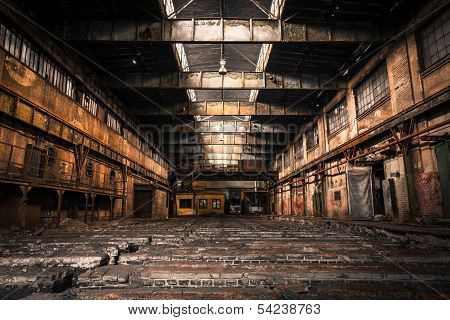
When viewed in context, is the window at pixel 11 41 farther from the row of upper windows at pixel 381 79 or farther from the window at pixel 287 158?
the window at pixel 287 158

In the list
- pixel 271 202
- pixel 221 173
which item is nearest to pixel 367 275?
pixel 221 173

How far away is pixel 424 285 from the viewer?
1883mm

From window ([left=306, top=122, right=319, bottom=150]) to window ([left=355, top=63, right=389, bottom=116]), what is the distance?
5.28m

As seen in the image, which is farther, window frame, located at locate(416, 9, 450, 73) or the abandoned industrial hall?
window frame, located at locate(416, 9, 450, 73)

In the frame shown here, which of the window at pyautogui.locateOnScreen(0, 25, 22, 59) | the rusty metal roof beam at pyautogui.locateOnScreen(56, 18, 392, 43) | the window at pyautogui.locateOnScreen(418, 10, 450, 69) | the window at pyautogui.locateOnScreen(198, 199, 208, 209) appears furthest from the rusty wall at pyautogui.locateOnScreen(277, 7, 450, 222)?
the window at pyautogui.locateOnScreen(198, 199, 208, 209)

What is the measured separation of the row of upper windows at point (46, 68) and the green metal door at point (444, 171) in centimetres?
1239

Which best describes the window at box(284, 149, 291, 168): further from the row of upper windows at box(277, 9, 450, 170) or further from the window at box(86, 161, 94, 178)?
the window at box(86, 161, 94, 178)

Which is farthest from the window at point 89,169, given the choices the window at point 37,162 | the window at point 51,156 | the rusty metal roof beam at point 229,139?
the rusty metal roof beam at point 229,139

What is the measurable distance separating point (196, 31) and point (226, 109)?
729cm

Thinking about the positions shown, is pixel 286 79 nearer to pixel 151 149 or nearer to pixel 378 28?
pixel 378 28

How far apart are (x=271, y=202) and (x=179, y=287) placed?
2984cm

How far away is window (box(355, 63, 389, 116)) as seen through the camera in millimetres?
10664

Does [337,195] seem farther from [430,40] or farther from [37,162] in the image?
[37,162]

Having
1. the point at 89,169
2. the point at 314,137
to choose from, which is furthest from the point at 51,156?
the point at 314,137
